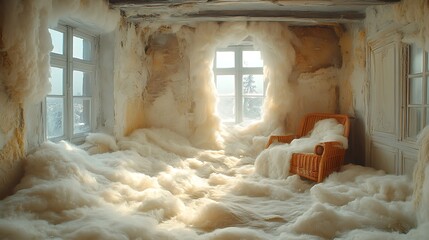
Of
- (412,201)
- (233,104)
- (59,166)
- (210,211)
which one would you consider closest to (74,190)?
(59,166)

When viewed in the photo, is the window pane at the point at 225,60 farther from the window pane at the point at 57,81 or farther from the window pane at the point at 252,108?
the window pane at the point at 57,81

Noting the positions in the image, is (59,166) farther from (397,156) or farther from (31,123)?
(397,156)

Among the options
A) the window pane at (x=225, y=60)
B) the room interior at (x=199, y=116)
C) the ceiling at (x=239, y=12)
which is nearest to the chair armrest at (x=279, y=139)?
the room interior at (x=199, y=116)

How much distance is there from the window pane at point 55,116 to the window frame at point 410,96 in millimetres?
3946

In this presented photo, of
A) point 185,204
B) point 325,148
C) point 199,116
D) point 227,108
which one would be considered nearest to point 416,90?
point 325,148

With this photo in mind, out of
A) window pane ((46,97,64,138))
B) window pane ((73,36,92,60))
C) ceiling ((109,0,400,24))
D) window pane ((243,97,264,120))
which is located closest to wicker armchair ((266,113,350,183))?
ceiling ((109,0,400,24))

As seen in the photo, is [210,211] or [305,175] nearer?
[210,211]

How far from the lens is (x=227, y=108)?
6.55 meters

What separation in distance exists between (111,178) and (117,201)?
0.48m

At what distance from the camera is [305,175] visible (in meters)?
3.88

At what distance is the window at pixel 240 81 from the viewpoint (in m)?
6.36

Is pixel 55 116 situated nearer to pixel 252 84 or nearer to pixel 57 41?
pixel 57 41

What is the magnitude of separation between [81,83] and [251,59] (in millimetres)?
3420

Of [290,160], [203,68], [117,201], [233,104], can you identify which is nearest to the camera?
[117,201]
